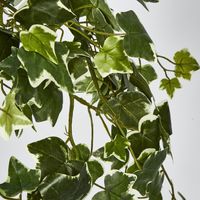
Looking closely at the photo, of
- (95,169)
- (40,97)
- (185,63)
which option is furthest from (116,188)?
(185,63)

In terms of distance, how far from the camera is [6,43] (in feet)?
1.60

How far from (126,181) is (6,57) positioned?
20cm

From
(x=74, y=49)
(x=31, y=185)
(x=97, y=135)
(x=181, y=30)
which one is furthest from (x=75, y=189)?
(x=181, y=30)

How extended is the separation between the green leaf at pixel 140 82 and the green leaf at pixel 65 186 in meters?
0.15

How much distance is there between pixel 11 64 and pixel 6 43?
0.04m

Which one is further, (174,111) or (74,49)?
(174,111)

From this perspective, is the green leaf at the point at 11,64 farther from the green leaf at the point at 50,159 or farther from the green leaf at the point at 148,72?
the green leaf at the point at 148,72

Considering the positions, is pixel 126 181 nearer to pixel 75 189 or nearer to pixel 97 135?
pixel 75 189

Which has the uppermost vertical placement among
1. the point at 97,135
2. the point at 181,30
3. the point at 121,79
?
the point at 121,79

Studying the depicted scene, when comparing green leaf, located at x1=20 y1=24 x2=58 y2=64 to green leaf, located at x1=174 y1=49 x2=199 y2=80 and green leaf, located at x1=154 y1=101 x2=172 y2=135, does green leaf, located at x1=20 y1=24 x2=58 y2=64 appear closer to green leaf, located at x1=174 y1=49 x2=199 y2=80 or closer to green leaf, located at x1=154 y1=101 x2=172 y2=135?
green leaf, located at x1=154 y1=101 x2=172 y2=135

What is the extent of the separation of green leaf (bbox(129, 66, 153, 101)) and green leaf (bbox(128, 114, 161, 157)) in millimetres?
38

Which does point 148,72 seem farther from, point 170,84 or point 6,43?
point 6,43

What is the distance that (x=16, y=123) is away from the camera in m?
0.51

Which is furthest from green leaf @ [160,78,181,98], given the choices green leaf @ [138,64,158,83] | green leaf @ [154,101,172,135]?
green leaf @ [154,101,172,135]
